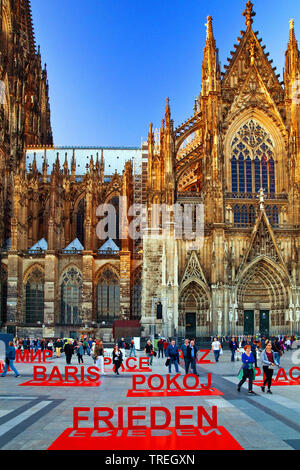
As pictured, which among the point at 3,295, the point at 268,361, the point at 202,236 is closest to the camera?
the point at 268,361

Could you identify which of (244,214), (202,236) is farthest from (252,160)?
(202,236)

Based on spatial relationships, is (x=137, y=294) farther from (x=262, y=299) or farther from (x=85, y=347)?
(x=85, y=347)

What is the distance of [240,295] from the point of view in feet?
137

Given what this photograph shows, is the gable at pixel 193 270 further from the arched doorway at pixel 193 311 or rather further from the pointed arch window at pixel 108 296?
the pointed arch window at pixel 108 296

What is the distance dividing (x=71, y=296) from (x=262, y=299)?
17432 millimetres

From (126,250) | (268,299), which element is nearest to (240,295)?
(268,299)

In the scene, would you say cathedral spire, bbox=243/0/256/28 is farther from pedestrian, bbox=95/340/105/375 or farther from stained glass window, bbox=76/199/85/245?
pedestrian, bbox=95/340/105/375

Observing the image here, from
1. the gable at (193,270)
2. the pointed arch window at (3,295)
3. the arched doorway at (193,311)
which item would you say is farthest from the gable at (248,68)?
the pointed arch window at (3,295)

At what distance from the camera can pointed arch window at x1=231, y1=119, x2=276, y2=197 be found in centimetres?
4416

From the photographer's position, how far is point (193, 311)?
4181cm

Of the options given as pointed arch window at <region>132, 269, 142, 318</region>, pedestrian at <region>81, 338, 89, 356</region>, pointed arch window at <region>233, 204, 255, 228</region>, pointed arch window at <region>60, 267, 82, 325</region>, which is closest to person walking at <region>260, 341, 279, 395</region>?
pedestrian at <region>81, 338, 89, 356</region>

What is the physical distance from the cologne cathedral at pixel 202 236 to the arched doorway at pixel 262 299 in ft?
0.28

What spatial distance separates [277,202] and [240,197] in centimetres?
304

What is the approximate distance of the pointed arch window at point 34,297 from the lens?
4853cm
